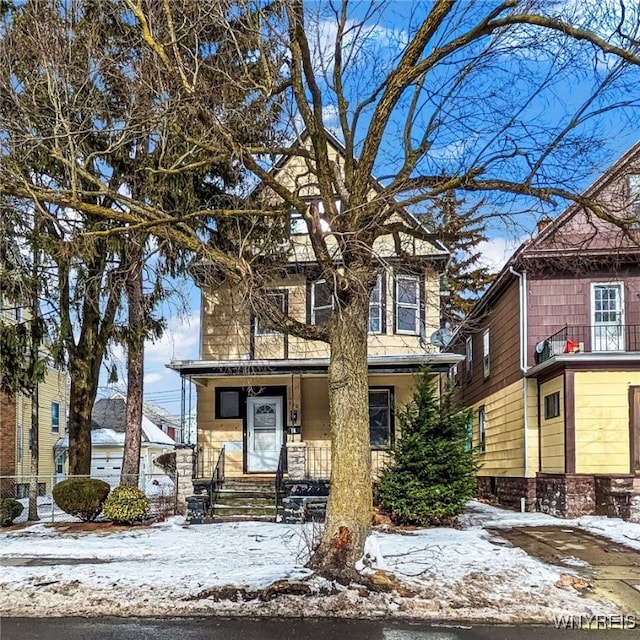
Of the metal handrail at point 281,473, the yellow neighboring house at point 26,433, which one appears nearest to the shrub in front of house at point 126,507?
the metal handrail at point 281,473

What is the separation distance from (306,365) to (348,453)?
6.94 metres

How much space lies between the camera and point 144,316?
14367 mm

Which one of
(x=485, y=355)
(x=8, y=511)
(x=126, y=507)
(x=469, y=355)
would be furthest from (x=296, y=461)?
(x=469, y=355)

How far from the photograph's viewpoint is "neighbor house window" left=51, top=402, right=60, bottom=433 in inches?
1156

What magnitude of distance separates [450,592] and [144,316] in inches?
385

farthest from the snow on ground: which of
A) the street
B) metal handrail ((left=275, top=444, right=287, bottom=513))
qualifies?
metal handrail ((left=275, top=444, right=287, bottom=513))

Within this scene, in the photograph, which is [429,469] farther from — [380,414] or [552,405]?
[552,405]

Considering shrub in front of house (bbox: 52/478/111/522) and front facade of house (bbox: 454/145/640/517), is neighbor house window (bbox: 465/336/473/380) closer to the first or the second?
front facade of house (bbox: 454/145/640/517)

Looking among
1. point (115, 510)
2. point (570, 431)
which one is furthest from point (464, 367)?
point (115, 510)

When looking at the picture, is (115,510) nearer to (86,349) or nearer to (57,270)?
(86,349)

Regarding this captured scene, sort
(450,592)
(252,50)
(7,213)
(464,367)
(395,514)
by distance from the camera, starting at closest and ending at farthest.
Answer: (450,592) < (252,50) < (7,213) < (395,514) < (464,367)

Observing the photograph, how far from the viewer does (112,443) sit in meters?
33.2

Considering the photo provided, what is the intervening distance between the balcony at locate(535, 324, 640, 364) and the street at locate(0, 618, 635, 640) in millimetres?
9761

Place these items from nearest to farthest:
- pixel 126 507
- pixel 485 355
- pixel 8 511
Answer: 1. pixel 126 507
2. pixel 8 511
3. pixel 485 355
